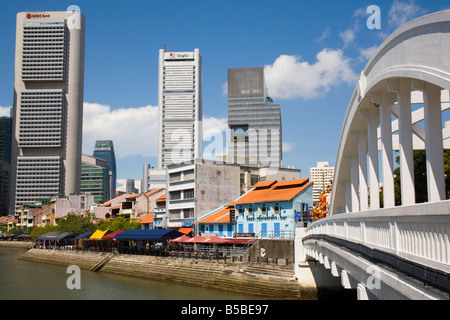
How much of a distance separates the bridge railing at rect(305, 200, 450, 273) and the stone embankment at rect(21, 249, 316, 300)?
20.5 metres

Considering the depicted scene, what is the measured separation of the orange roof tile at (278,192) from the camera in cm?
4916

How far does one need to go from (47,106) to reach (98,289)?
165584 millimetres

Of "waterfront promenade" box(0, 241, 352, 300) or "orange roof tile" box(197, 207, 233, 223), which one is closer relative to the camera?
"waterfront promenade" box(0, 241, 352, 300)

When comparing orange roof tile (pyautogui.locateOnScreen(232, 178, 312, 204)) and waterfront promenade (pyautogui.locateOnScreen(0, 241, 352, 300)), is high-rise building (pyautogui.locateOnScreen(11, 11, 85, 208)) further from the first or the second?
orange roof tile (pyautogui.locateOnScreen(232, 178, 312, 204))

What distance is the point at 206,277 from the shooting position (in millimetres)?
37125

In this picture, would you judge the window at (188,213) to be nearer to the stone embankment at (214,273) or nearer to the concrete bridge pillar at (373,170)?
the stone embankment at (214,273)

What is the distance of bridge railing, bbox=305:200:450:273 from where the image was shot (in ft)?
20.8

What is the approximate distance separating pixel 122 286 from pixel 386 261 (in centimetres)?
3260

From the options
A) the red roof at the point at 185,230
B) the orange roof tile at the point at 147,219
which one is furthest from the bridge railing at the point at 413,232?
the orange roof tile at the point at 147,219

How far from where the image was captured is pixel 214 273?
36781mm

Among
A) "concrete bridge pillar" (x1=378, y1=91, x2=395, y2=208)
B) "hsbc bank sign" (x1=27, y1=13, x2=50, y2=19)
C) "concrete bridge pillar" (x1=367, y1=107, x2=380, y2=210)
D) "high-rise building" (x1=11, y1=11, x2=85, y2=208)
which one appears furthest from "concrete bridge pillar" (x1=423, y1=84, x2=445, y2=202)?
"hsbc bank sign" (x1=27, y1=13, x2=50, y2=19)

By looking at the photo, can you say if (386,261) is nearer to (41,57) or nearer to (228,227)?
(228,227)

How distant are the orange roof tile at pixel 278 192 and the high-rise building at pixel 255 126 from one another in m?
121
